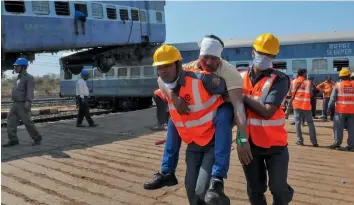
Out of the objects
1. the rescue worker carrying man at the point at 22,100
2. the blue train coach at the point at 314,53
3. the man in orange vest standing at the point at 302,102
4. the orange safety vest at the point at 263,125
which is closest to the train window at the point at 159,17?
the blue train coach at the point at 314,53

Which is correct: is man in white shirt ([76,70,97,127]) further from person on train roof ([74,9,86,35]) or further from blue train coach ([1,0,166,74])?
person on train roof ([74,9,86,35])

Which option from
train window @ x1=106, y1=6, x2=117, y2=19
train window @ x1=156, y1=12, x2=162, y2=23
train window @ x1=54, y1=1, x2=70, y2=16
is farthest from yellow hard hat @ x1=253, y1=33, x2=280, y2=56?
train window @ x1=156, y1=12, x2=162, y2=23

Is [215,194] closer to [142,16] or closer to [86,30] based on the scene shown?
[86,30]

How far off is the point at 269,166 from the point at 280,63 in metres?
14.8

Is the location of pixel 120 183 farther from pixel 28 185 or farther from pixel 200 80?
pixel 200 80

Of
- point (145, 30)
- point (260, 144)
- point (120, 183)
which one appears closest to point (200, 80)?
point (260, 144)

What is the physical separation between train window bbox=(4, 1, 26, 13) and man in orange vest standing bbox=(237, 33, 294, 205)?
12367mm

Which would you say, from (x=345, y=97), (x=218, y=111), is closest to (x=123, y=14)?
(x=345, y=97)

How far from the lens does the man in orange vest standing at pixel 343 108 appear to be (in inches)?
315

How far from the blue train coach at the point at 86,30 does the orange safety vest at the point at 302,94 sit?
33.1 feet

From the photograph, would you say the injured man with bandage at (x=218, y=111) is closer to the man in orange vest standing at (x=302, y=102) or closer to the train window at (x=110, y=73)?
the man in orange vest standing at (x=302, y=102)

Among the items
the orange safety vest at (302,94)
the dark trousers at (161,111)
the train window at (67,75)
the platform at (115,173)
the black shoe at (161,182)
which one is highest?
the train window at (67,75)

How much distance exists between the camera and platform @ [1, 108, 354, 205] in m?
4.58

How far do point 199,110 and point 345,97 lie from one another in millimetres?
6086
